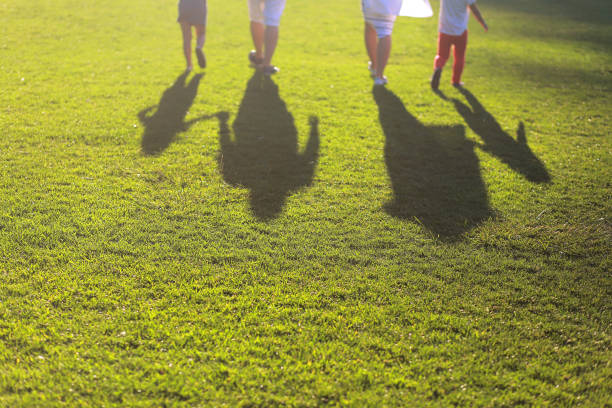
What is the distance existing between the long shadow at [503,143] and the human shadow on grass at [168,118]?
10.9 feet

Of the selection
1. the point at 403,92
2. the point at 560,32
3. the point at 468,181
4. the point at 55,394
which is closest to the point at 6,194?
→ the point at 55,394

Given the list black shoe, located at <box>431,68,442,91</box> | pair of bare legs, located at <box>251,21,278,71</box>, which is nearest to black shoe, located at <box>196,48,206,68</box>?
pair of bare legs, located at <box>251,21,278,71</box>

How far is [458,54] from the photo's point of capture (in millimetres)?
6895

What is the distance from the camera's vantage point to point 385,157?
5.02m

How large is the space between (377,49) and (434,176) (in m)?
3.04

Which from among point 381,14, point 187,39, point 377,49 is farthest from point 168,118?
point 381,14

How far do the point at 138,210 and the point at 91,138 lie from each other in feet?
5.68

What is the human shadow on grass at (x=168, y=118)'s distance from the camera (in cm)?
515

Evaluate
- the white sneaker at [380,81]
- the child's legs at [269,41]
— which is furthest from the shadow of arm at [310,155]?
the child's legs at [269,41]

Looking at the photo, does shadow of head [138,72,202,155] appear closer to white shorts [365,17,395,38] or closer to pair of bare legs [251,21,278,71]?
pair of bare legs [251,21,278,71]

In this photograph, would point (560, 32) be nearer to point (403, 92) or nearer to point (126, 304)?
point (403, 92)

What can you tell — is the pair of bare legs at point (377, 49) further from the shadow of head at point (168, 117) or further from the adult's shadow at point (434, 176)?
the shadow of head at point (168, 117)

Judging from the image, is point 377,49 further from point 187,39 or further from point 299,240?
point 299,240

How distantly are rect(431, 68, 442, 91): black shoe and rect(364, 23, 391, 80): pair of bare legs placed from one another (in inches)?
28.9
